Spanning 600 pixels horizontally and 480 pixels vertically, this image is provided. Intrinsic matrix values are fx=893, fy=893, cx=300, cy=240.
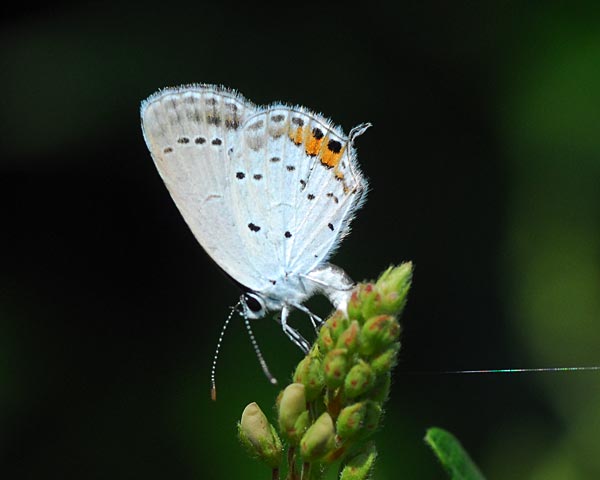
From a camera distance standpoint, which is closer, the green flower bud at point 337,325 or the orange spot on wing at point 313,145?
the green flower bud at point 337,325

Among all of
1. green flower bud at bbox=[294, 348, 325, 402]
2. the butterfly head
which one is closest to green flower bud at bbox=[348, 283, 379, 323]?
green flower bud at bbox=[294, 348, 325, 402]

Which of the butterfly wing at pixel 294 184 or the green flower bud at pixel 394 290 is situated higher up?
the butterfly wing at pixel 294 184

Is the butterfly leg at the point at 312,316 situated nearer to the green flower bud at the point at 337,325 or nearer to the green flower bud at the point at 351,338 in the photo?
the green flower bud at the point at 337,325

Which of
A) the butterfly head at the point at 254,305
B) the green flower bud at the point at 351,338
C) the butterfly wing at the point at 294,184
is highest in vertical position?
the butterfly wing at the point at 294,184

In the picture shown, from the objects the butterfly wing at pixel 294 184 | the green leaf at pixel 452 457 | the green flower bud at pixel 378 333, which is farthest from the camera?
the butterfly wing at pixel 294 184

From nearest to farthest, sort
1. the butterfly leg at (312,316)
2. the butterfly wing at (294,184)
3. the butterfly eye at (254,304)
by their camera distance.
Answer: the butterfly leg at (312,316), the butterfly eye at (254,304), the butterfly wing at (294,184)

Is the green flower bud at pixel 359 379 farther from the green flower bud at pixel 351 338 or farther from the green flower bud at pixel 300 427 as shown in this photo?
the green flower bud at pixel 300 427

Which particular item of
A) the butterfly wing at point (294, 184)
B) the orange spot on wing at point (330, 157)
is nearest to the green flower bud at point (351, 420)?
the butterfly wing at point (294, 184)
